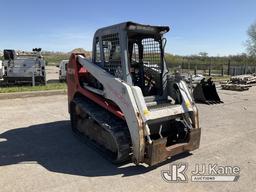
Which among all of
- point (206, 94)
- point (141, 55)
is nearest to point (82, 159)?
point (141, 55)

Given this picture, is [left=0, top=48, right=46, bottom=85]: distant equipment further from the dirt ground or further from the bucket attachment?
the bucket attachment

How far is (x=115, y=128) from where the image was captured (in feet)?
18.7

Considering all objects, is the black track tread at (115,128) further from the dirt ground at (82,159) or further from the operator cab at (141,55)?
the operator cab at (141,55)

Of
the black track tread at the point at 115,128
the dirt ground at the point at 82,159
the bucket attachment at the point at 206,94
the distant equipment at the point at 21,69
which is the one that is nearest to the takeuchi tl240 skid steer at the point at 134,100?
the black track tread at the point at 115,128

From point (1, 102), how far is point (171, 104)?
838 cm

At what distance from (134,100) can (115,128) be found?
2.17 ft

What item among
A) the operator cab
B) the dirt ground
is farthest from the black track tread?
the operator cab

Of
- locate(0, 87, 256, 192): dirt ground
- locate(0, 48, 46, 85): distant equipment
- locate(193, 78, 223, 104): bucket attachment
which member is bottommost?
locate(0, 87, 256, 192): dirt ground

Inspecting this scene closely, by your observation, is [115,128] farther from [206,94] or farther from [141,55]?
[206,94]

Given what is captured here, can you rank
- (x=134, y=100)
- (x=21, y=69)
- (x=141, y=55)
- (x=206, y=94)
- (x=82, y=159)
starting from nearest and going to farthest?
(x=134, y=100), (x=82, y=159), (x=141, y=55), (x=206, y=94), (x=21, y=69)

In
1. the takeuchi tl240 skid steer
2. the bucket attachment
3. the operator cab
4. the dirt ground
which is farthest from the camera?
the bucket attachment

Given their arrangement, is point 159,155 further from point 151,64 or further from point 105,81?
point 151,64

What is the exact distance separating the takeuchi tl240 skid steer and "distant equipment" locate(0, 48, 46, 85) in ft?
38.4

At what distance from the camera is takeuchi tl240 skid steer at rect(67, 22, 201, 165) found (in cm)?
546
